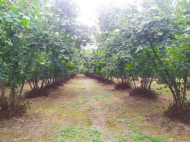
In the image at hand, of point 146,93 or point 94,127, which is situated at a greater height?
point 146,93

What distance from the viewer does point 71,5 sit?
6.91 m

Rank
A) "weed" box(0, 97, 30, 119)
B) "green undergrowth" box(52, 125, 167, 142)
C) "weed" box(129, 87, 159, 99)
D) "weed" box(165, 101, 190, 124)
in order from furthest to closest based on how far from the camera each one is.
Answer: "weed" box(129, 87, 159, 99) < "weed" box(0, 97, 30, 119) < "weed" box(165, 101, 190, 124) < "green undergrowth" box(52, 125, 167, 142)

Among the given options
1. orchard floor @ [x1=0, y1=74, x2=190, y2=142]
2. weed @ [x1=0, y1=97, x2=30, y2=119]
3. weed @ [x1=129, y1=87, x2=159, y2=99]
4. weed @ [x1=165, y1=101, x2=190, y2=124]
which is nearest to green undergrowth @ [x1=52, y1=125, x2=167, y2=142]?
orchard floor @ [x1=0, y1=74, x2=190, y2=142]

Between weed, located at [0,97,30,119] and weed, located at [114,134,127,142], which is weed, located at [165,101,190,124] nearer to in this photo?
weed, located at [114,134,127,142]

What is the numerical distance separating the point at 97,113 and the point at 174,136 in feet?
8.07

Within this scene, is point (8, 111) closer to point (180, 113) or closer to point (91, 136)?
point (91, 136)

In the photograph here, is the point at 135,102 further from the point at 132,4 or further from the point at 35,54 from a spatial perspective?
the point at 35,54

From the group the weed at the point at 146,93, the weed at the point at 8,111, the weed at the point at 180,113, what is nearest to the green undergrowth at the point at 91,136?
the weed at the point at 180,113

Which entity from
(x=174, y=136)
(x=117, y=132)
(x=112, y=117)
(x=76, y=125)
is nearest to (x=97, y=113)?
(x=112, y=117)

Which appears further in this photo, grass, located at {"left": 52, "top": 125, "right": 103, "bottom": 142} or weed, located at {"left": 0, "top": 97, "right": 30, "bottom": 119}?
weed, located at {"left": 0, "top": 97, "right": 30, "bottom": 119}

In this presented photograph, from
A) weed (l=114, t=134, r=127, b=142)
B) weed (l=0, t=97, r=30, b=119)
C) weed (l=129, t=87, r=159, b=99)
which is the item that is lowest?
weed (l=114, t=134, r=127, b=142)

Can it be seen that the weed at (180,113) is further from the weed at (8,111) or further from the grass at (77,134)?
the weed at (8,111)

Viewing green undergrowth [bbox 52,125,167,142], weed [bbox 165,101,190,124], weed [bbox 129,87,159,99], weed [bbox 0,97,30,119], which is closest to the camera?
green undergrowth [bbox 52,125,167,142]

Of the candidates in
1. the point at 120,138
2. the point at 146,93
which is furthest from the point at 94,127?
the point at 146,93
